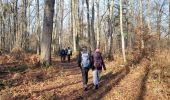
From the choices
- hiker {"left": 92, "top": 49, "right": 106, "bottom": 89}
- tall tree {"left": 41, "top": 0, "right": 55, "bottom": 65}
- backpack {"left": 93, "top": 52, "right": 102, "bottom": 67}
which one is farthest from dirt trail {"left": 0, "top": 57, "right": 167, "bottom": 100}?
tall tree {"left": 41, "top": 0, "right": 55, "bottom": 65}

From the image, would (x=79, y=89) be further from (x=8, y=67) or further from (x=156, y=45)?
(x=156, y=45)

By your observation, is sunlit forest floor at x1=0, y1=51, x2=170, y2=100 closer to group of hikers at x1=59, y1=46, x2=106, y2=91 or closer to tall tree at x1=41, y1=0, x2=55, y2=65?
group of hikers at x1=59, y1=46, x2=106, y2=91

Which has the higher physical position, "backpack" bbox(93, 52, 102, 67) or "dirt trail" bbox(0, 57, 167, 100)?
"backpack" bbox(93, 52, 102, 67)

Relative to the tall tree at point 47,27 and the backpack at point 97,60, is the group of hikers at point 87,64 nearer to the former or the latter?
the backpack at point 97,60

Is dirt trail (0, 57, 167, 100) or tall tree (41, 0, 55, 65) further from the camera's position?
tall tree (41, 0, 55, 65)

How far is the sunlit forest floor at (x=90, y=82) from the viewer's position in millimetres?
14141

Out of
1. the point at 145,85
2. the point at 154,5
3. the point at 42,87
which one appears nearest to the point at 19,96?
the point at 42,87

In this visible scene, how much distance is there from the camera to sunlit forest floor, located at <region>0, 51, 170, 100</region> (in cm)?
1414

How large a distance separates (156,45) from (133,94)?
42.1 feet

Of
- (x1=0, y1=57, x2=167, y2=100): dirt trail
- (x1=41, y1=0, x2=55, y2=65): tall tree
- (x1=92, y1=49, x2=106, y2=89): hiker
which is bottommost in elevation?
(x1=0, y1=57, x2=167, y2=100): dirt trail

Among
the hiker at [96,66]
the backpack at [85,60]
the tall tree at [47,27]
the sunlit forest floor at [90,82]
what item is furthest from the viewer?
the tall tree at [47,27]

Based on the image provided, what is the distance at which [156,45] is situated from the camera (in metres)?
26.8

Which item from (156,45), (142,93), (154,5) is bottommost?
(142,93)

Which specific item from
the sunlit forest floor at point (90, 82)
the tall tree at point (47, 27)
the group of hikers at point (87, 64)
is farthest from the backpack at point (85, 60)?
the tall tree at point (47, 27)
